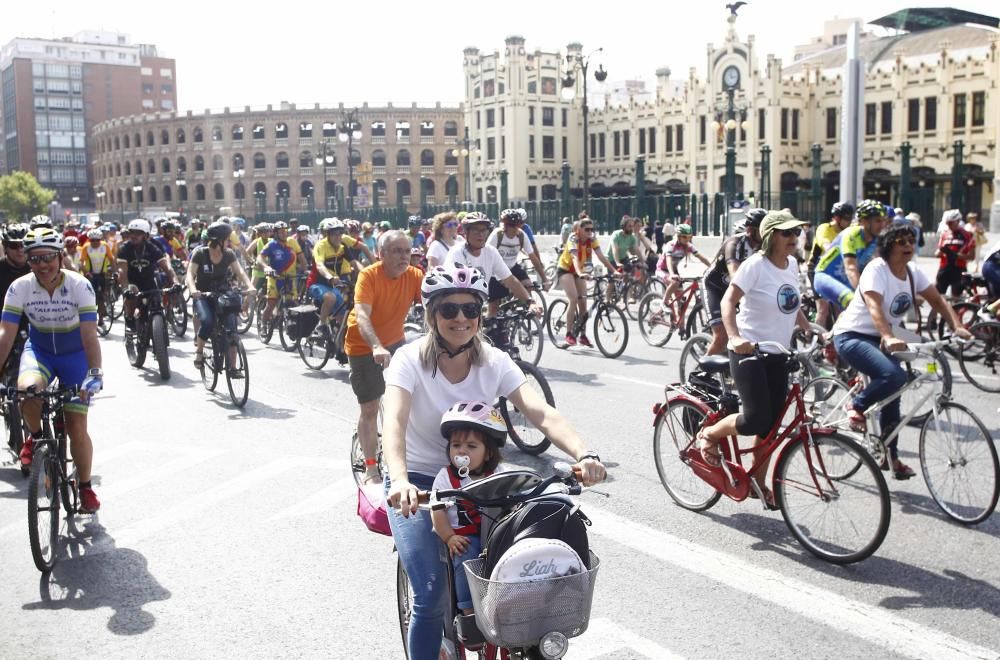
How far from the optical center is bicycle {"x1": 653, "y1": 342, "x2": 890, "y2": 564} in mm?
5164

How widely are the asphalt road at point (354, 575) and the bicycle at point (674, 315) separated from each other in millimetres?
5235

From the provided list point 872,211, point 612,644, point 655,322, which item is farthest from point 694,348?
point 612,644

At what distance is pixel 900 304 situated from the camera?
→ 6535 millimetres

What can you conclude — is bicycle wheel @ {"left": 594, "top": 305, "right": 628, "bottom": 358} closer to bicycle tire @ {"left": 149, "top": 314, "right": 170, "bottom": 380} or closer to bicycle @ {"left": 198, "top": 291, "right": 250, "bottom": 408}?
bicycle @ {"left": 198, "top": 291, "right": 250, "bottom": 408}

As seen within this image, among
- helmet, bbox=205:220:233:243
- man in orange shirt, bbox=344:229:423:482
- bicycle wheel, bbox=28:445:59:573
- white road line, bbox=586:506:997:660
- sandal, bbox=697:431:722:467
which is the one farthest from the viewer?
helmet, bbox=205:220:233:243

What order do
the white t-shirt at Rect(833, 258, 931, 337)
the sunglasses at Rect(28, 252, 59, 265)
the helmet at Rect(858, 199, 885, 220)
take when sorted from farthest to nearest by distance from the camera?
the helmet at Rect(858, 199, 885, 220) → the white t-shirt at Rect(833, 258, 931, 337) → the sunglasses at Rect(28, 252, 59, 265)

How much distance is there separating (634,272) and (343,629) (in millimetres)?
13787

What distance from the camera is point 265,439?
888 centimetres

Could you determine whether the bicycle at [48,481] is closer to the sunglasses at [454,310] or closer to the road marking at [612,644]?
the sunglasses at [454,310]

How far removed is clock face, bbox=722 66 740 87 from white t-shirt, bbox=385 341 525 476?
221ft

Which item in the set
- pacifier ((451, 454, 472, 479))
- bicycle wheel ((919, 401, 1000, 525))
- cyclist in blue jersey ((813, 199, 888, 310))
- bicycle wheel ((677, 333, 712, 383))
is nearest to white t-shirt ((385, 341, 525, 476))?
pacifier ((451, 454, 472, 479))

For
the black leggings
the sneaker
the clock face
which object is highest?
the clock face

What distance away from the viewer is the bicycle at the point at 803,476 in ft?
16.9

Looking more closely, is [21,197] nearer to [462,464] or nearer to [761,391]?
[761,391]
